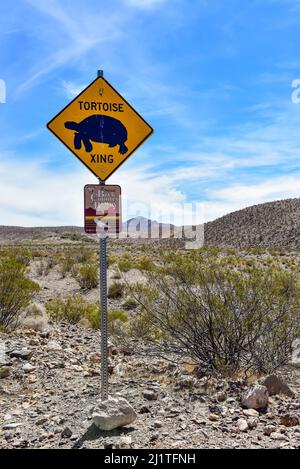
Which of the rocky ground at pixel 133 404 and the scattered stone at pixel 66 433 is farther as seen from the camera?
the scattered stone at pixel 66 433

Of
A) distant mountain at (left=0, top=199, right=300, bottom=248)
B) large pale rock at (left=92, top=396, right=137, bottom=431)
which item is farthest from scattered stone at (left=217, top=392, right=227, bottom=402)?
distant mountain at (left=0, top=199, right=300, bottom=248)

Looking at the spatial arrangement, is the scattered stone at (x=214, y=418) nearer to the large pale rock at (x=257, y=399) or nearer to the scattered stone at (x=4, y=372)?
the large pale rock at (x=257, y=399)

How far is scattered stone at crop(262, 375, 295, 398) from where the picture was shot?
18.9 ft

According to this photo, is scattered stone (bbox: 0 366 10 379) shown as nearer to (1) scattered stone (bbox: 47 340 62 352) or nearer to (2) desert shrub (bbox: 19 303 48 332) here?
(1) scattered stone (bbox: 47 340 62 352)

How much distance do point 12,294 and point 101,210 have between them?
6074 millimetres

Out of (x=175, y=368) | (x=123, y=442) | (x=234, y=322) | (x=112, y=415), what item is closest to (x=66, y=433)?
(x=112, y=415)

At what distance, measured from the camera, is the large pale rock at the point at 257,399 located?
5219mm

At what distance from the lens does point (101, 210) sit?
504cm

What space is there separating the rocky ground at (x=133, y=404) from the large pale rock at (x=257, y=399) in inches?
3.2

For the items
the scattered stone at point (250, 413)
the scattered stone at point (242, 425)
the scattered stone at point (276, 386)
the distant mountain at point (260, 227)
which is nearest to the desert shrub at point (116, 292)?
the scattered stone at point (276, 386)

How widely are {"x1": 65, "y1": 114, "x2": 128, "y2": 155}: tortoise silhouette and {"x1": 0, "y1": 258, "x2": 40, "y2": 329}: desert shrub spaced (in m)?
6.02

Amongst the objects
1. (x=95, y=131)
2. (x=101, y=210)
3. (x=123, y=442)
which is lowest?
(x=123, y=442)

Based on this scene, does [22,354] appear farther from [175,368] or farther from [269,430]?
[269,430]

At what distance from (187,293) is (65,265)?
57.2 ft
